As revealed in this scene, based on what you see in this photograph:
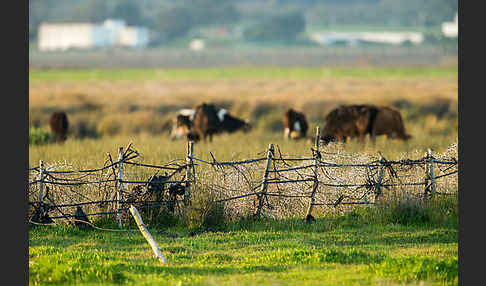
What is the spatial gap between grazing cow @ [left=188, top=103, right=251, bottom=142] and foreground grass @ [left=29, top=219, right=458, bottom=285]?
1357cm

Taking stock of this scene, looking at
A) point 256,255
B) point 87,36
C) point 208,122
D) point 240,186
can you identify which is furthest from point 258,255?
point 87,36

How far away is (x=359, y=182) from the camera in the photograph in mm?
14633

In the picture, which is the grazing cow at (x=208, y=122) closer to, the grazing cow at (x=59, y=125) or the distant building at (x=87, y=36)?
the grazing cow at (x=59, y=125)

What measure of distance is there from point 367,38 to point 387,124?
401 ft

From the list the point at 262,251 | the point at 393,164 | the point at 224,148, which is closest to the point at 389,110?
the point at 224,148

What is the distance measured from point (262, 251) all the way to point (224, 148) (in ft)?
34.5

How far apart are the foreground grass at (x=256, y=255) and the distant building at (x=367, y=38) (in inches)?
4834

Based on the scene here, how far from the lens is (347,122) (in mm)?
24422

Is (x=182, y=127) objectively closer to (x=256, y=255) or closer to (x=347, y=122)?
(x=347, y=122)

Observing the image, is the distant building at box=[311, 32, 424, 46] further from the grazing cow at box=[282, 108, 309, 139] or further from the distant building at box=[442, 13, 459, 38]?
the grazing cow at box=[282, 108, 309, 139]

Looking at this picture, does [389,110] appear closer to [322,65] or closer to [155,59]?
[322,65]

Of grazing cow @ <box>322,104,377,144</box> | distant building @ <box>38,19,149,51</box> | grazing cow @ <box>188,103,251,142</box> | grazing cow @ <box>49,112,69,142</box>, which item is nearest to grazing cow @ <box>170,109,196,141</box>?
grazing cow @ <box>188,103,251,142</box>

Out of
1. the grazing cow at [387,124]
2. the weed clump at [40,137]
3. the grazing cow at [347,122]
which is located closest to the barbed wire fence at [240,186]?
the grazing cow at [347,122]

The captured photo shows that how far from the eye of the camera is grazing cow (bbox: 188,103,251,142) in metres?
27.2
